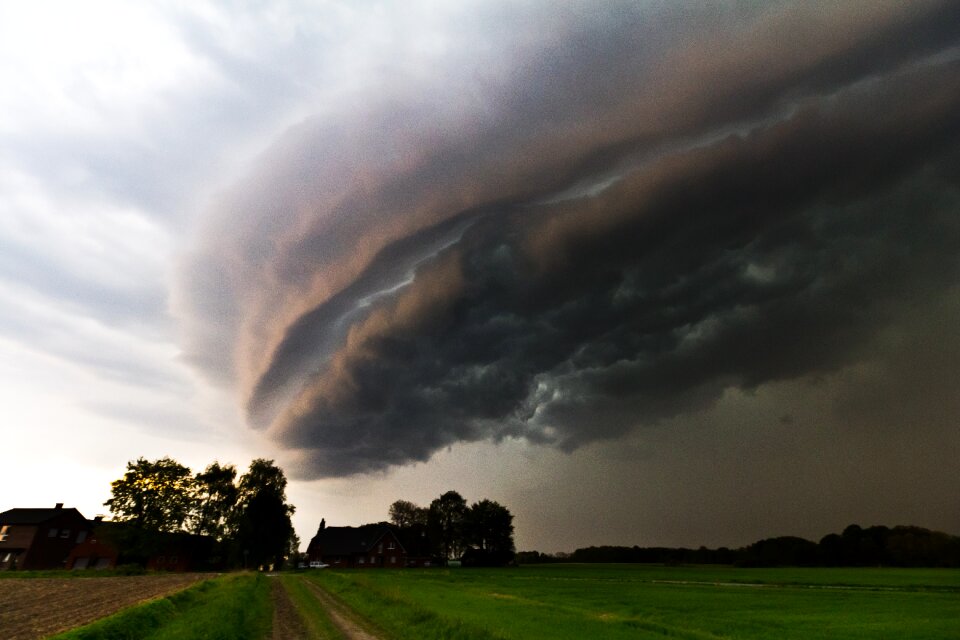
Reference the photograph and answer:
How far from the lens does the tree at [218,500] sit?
128m

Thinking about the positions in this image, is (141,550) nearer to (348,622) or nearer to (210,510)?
(210,510)

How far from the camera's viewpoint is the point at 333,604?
4288 centimetres

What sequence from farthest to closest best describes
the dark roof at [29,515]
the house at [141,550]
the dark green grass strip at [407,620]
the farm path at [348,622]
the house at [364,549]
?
the house at [364,549], the dark roof at [29,515], the house at [141,550], the farm path at [348,622], the dark green grass strip at [407,620]

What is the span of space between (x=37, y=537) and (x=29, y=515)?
23.4 feet

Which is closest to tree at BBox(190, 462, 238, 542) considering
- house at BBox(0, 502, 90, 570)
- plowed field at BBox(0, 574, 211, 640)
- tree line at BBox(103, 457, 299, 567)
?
tree line at BBox(103, 457, 299, 567)

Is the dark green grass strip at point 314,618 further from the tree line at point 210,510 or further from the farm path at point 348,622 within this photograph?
A: the tree line at point 210,510

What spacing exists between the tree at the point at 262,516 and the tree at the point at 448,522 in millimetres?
55779

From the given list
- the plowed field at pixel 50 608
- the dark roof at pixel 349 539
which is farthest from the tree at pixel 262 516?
the plowed field at pixel 50 608

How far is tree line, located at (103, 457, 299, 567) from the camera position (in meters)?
98.8

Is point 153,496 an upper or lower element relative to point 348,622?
upper

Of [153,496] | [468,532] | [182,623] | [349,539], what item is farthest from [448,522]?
[182,623]

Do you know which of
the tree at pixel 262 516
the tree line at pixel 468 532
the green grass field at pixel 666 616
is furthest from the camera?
the tree line at pixel 468 532

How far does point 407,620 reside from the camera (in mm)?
30766

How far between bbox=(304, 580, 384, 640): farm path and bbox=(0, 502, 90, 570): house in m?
101
